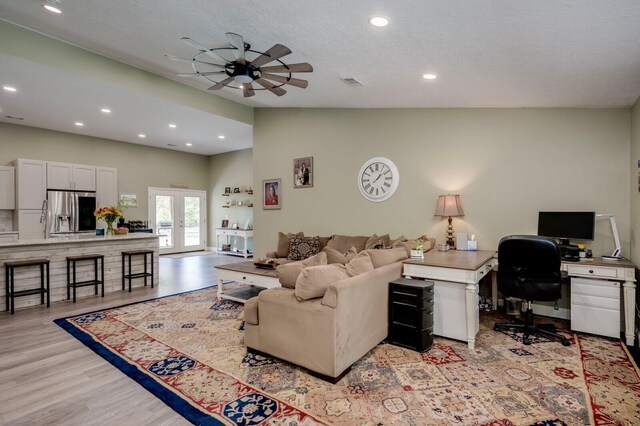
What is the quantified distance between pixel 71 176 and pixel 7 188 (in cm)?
113

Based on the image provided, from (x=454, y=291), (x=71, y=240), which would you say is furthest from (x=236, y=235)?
(x=454, y=291)

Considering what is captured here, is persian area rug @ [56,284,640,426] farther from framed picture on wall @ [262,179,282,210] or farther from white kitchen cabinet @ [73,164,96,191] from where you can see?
white kitchen cabinet @ [73,164,96,191]

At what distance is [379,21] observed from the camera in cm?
269

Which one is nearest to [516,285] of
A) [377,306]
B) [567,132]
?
[377,306]

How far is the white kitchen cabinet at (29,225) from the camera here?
6816 millimetres

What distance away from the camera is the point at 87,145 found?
8.29 metres

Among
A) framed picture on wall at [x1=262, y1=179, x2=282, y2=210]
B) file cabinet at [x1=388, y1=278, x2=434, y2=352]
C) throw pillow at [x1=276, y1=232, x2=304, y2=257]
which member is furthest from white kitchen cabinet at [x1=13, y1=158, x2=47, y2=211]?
file cabinet at [x1=388, y1=278, x2=434, y2=352]

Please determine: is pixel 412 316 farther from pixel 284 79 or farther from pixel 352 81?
pixel 352 81

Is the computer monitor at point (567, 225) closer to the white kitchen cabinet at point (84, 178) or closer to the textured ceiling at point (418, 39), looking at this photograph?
the textured ceiling at point (418, 39)

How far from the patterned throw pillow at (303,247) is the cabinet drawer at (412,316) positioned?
2.39 m

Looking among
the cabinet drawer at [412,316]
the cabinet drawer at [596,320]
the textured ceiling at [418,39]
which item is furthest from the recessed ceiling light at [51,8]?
the cabinet drawer at [596,320]

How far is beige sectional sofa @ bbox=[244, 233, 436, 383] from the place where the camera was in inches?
102

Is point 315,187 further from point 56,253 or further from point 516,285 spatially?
point 56,253

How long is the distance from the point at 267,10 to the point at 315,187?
3.61 m
